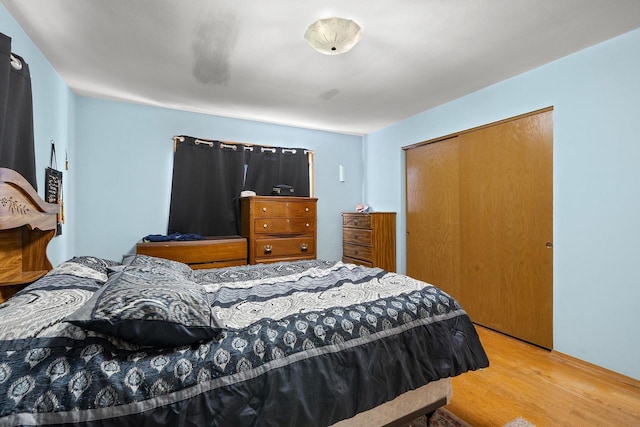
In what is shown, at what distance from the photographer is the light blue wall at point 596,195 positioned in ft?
6.84

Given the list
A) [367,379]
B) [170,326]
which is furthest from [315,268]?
[170,326]

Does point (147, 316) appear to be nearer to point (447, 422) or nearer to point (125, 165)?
point (447, 422)

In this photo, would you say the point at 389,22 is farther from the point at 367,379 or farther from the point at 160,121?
the point at 160,121

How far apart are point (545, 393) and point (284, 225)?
9.33 ft

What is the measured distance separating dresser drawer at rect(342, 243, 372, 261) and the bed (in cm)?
242

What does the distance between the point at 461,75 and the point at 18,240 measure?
11.4ft

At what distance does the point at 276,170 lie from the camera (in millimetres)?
4168

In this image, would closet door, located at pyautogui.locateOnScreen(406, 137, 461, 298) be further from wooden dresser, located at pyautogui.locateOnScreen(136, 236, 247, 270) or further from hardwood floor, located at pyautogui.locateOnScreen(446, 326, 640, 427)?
wooden dresser, located at pyautogui.locateOnScreen(136, 236, 247, 270)

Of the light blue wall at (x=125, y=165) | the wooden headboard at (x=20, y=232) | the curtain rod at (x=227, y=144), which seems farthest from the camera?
the curtain rod at (x=227, y=144)

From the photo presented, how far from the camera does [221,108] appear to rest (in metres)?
3.57

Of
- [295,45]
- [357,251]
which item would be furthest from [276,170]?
[295,45]

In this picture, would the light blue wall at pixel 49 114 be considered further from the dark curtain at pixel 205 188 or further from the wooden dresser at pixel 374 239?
the wooden dresser at pixel 374 239

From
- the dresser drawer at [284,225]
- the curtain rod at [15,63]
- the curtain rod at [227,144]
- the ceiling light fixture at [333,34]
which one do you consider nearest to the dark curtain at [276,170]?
the curtain rod at [227,144]

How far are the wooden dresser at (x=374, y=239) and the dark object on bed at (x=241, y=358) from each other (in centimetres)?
229
